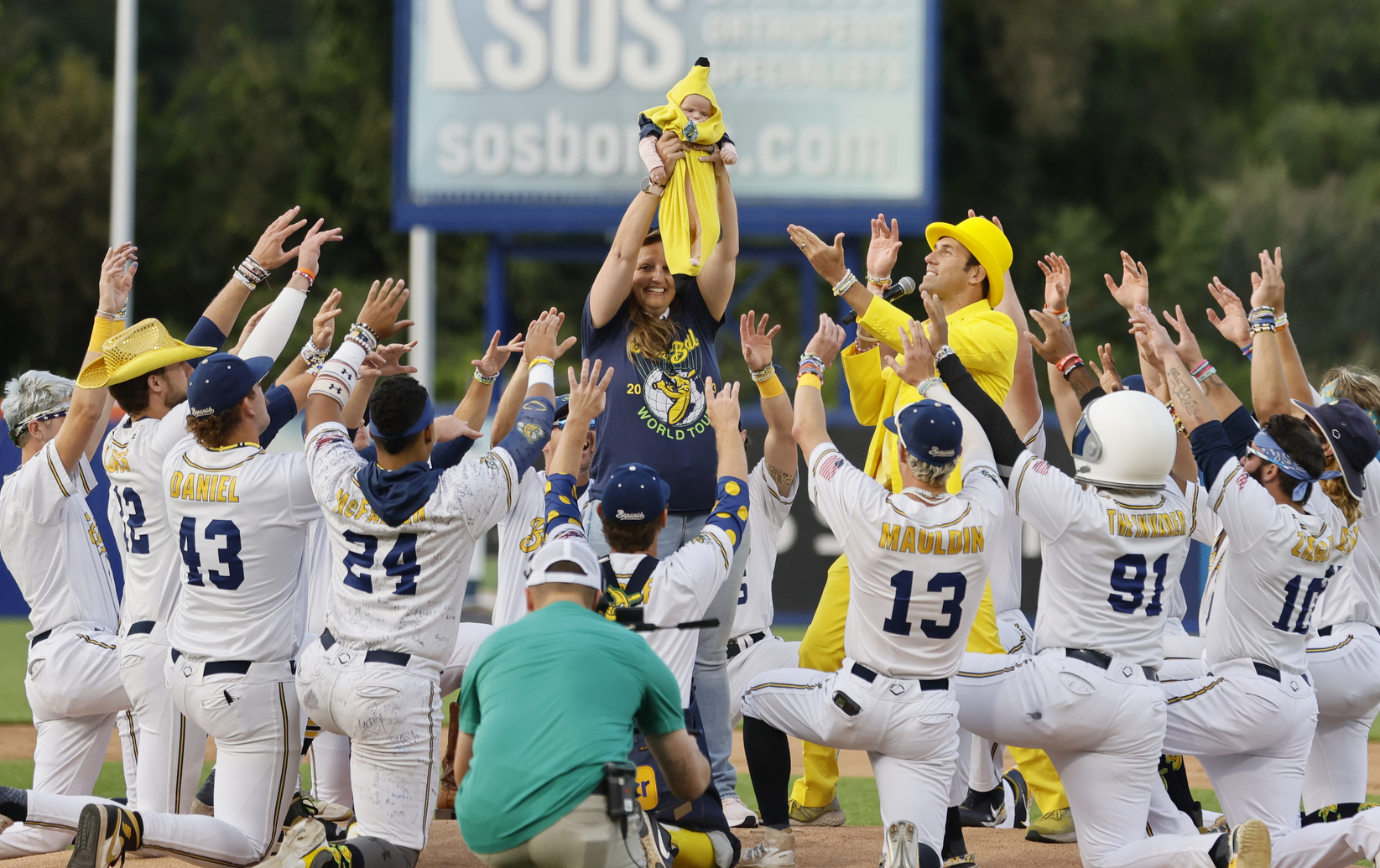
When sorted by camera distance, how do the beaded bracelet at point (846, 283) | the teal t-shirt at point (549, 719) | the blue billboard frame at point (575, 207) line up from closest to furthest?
1. the teal t-shirt at point (549, 719)
2. the beaded bracelet at point (846, 283)
3. the blue billboard frame at point (575, 207)

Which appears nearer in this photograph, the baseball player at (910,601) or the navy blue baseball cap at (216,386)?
the baseball player at (910,601)

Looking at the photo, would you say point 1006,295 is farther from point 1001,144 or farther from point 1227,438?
point 1001,144

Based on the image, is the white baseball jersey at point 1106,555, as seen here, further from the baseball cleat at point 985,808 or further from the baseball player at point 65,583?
the baseball player at point 65,583

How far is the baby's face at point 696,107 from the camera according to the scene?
20.7 ft

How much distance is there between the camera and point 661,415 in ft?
20.3

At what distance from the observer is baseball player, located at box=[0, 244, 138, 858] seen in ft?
20.7

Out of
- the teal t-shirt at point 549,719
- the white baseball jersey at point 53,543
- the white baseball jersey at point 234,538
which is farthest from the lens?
the white baseball jersey at point 53,543

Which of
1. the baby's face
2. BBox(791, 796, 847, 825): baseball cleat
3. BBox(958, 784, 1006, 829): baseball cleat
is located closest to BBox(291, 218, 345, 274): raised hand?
the baby's face

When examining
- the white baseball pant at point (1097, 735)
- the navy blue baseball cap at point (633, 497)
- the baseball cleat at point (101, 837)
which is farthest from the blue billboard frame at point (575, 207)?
the baseball cleat at point (101, 837)

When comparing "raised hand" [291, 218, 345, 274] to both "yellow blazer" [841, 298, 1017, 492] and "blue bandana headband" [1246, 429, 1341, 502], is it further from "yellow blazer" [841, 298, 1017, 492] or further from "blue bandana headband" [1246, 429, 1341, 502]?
"blue bandana headband" [1246, 429, 1341, 502]

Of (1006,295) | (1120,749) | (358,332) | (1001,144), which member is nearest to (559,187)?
(1006,295)

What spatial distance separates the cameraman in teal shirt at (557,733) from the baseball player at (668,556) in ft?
1.90

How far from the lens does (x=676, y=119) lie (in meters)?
6.21

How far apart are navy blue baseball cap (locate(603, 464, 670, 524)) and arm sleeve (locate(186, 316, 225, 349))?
224 centimetres
